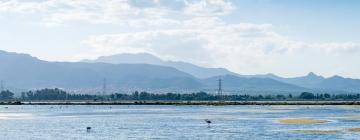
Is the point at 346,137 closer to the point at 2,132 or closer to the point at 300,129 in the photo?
the point at 300,129

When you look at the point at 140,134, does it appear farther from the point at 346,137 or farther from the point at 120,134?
the point at 346,137

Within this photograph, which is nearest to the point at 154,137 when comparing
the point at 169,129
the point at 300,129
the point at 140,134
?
the point at 140,134

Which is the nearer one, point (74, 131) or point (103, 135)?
point (103, 135)

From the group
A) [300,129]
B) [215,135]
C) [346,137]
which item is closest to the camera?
[346,137]

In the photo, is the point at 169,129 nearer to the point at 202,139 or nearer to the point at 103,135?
the point at 103,135

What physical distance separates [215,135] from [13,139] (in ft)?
75.6

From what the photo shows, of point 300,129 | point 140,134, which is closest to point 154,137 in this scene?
point 140,134

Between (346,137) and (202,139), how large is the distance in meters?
15.4

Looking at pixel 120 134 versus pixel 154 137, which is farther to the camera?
pixel 120 134

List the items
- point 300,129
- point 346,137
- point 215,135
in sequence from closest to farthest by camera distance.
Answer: point 346,137 < point 215,135 < point 300,129

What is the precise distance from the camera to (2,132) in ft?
292

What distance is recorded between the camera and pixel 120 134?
270ft

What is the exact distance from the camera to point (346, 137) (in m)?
72.7

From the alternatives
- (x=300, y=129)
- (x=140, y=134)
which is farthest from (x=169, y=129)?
(x=300, y=129)
